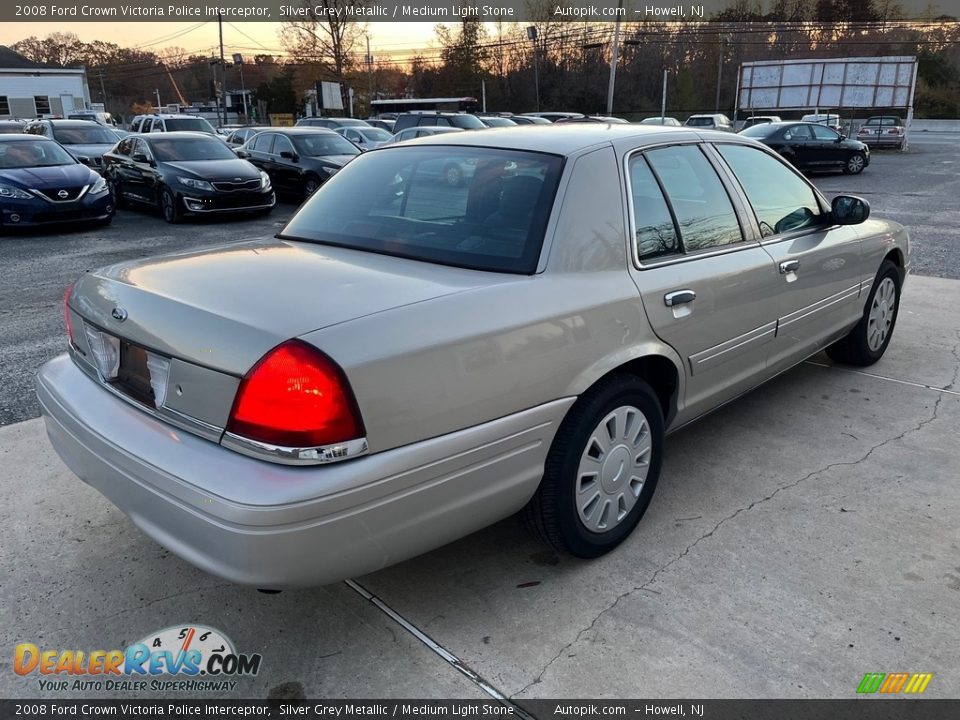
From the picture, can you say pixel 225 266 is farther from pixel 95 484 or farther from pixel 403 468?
pixel 403 468

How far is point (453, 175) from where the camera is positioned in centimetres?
308

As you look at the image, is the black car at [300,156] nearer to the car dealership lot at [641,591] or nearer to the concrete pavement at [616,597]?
the car dealership lot at [641,591]

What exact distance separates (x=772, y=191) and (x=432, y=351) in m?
2.54

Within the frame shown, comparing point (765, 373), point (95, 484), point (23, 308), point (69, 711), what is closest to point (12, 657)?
point (69, 711)

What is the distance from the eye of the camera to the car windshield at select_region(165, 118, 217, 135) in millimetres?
19984

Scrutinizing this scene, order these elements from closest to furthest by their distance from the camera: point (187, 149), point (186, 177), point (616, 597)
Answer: point (616, 597), point (186, 177), point (187, 149)

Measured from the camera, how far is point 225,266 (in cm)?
265

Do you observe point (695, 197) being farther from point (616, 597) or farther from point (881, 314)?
point (881, 314)

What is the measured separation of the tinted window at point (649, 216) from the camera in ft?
9.66

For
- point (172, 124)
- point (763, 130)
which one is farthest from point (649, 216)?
point (172, 124)

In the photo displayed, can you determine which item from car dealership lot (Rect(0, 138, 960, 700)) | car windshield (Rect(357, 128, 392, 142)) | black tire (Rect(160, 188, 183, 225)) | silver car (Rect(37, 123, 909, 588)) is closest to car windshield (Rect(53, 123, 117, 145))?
car windshield (Rect(357, 128, 392, 142))

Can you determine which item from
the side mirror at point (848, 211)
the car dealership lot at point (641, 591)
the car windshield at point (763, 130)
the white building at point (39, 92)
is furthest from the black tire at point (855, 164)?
the white building at point (39, 92)

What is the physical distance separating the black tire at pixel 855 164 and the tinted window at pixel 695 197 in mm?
19811

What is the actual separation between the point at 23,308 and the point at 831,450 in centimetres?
670
